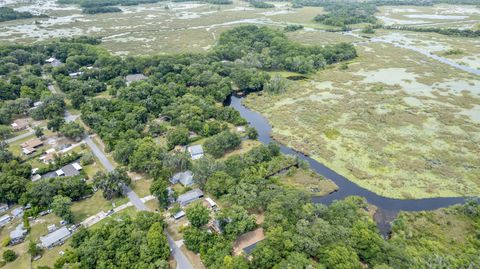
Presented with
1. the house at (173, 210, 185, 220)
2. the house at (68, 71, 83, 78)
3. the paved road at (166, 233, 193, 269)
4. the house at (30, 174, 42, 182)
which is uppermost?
the house at (68, 71, 83, 78)

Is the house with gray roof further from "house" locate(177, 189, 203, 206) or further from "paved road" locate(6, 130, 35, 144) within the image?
"paved road" locate(6, 130, 35, 144)

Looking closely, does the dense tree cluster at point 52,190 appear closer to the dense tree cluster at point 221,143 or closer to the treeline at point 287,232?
the treeline at point 287,232

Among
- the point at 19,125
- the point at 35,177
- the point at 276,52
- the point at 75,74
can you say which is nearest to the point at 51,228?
the point at 35,177

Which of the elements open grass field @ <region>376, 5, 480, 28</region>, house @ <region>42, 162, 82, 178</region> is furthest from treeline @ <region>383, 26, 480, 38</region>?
house @ <region>42, 162, 82, 178</region>

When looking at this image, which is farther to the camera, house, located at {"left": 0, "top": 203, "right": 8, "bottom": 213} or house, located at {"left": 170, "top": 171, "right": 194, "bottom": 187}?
house, located at {"left": 170, "top": 171, "right": 194, "bottom": 187}

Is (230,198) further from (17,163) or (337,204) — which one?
(17,163)

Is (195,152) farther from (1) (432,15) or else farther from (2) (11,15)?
(1) (432,15)
